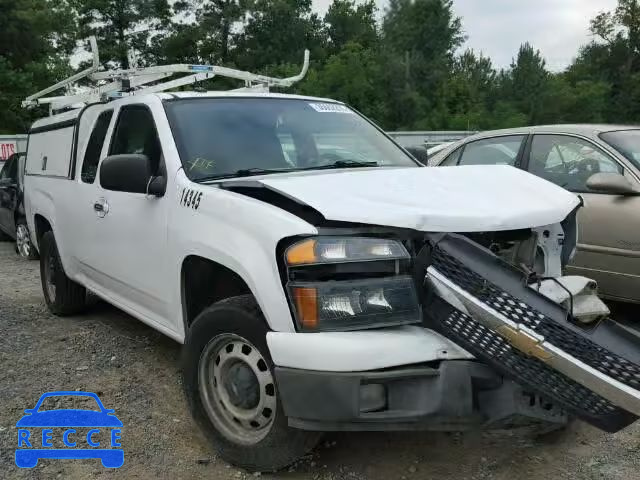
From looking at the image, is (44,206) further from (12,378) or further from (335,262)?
(335,262)

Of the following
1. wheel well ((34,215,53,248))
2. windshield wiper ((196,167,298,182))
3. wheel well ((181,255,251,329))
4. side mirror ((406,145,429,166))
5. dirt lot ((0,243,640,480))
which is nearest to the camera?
dirt lot ((0,243,640,480))

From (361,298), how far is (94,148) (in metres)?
3.02

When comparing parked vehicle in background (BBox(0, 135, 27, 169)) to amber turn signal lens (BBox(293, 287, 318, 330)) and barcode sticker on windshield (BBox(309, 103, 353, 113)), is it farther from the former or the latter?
amber turn signal lens (BBox(293, 287, 318, 330))

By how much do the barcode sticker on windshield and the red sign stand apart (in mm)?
13864

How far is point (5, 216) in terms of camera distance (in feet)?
35.5

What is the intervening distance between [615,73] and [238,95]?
5051cm

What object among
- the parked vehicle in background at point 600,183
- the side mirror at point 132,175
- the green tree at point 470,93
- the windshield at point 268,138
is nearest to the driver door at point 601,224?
the parked vehicle in background at point 600,183

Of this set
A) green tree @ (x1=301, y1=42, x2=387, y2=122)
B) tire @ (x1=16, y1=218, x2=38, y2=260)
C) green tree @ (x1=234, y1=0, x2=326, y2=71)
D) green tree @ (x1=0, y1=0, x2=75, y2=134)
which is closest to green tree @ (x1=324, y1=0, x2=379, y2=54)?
green tree @ (x1=234, y1=0, x2=326, y2=71)

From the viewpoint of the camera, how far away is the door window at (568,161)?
16.4 ft

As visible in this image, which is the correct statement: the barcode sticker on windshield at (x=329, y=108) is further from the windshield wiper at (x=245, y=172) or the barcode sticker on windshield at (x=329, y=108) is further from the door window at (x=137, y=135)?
the door window at (x=137, y=135)

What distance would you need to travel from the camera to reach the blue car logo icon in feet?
10.4

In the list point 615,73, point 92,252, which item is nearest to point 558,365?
point 92,252

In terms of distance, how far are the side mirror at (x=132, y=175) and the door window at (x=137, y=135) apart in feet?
0.63

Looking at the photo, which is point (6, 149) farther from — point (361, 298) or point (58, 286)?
point (361, 298)
